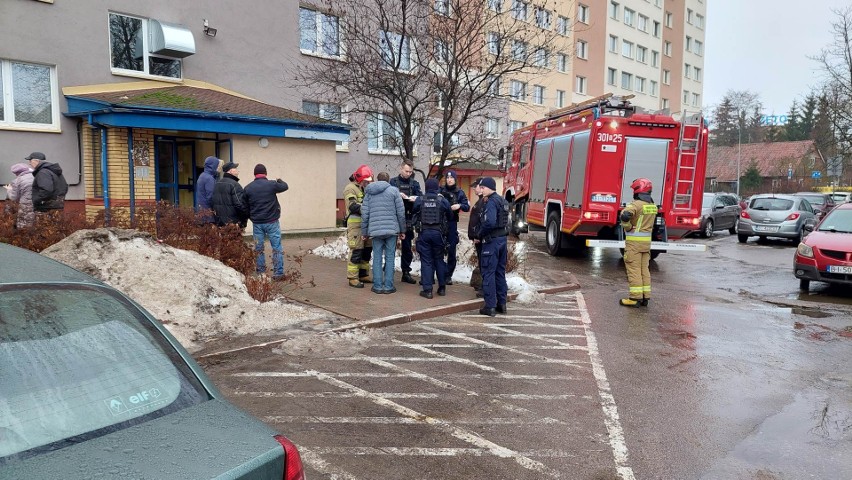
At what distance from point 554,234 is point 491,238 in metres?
6.99

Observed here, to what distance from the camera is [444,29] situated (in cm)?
1190

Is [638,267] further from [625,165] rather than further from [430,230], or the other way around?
[625,165]

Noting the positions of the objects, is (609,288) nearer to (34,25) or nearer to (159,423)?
(159,423)

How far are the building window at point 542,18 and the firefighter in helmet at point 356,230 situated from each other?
6.36 m

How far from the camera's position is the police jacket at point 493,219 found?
25.7ft

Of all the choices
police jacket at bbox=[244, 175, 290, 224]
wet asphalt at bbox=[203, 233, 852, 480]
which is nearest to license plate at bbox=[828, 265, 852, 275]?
wet asphalt at bbox=[203, 233, 852, 480]

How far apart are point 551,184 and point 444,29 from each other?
15.5 feet

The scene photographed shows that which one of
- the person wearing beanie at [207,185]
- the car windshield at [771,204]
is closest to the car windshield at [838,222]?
the car windshield at [771,204]

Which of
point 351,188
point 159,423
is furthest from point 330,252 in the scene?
point 159,423

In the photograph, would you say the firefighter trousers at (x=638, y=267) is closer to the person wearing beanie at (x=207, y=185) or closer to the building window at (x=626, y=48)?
the person wearing beanie at (x=207, y=185)

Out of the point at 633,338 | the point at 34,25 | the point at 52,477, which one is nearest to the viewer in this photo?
the point at 52,477

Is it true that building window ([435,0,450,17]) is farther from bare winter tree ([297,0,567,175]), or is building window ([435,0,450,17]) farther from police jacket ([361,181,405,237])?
police jacket ([361,181,405,237])

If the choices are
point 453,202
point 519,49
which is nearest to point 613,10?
point 519,49

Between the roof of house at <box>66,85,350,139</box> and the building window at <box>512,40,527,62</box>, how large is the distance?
5.54 meters
